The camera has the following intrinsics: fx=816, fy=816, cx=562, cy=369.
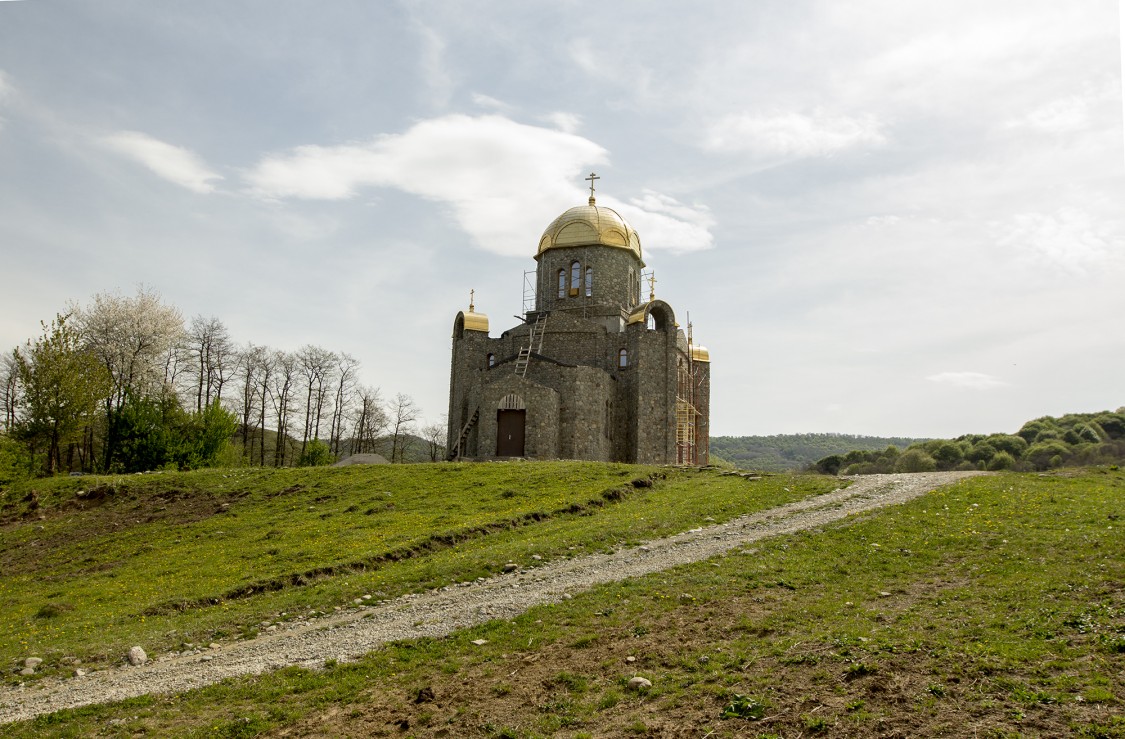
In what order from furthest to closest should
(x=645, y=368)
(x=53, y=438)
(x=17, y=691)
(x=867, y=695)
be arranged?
1. (x=645, y=368)
2. (x=53, y=438)
3. (x=17, y=691)
4. (x=867, y=695)

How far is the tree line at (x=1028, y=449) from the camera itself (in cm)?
4800

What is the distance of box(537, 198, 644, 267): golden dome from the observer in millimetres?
44781

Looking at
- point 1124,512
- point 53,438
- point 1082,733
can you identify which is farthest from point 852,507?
point 53,438

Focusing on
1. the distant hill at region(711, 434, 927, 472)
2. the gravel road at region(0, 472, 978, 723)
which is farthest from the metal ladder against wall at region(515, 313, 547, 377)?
the distant hill at region(711, 434, 927, 472)

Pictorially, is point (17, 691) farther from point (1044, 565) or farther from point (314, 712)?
point (1044, 565)

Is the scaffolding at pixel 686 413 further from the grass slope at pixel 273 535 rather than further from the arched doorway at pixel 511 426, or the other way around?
the grass slope at pixel 273 535

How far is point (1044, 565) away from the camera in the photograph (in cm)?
1370

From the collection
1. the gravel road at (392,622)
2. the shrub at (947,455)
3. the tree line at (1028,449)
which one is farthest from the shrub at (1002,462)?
the gravel road at (392,622)

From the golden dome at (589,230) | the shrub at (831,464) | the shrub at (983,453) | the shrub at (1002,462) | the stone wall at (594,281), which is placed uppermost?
the golden dome at (589,230)

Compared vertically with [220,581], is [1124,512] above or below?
above

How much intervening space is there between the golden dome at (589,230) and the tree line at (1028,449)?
56.8 feet

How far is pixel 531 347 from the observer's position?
4200 centimetres

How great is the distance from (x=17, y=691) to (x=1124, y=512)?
21252mm

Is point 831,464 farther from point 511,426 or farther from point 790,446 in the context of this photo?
point 790,446
